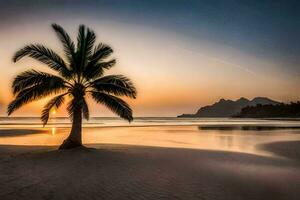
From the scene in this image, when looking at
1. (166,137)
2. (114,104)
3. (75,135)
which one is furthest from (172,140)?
(75,135)

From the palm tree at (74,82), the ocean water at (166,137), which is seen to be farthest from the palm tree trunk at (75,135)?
the ocean water at (166,137)

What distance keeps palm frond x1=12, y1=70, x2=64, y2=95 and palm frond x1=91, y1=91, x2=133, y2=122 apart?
2798mm

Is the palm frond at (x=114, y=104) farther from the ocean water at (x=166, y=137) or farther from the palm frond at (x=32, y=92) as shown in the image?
the ocean water at (x=166, y=137)

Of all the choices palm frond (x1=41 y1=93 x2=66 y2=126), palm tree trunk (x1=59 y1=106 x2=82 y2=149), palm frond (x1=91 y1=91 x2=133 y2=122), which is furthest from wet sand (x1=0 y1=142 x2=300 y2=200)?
palm frond (x1=91 y1=91 x2=133 y2=122)

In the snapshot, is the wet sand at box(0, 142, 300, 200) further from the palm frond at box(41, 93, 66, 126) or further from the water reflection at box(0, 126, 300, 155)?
the water reflection at box(0, 126, 300, 155)

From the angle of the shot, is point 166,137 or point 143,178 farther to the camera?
point 166,137

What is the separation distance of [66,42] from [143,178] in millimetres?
11612

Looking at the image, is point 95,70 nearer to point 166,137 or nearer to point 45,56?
point 45,56

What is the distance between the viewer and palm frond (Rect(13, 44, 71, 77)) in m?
17.0

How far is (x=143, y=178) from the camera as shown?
10078mm

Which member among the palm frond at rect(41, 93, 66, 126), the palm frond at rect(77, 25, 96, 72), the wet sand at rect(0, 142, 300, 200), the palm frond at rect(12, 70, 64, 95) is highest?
the palm frond at rect(77, 25, 96, 72)

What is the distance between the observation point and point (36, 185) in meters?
8.71

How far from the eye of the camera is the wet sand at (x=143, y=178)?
26.8 feet

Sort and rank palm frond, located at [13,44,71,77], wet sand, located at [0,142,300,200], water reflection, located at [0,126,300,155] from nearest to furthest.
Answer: wet sand, located at [0,142,300,200] → palm frond, located at [13,44,71,77] → water reflection, located at [0,126,300,155]
